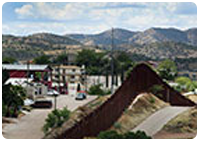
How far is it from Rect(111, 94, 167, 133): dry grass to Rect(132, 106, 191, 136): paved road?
3.1 inches

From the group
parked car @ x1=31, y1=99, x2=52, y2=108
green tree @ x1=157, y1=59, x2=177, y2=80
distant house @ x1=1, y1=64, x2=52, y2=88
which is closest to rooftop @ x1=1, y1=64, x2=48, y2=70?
distant house @ x1=1, y1=64, x2=52, y2=88

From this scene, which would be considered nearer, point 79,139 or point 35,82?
point 79,139

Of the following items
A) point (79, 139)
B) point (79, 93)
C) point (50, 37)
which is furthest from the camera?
point (79, 93)

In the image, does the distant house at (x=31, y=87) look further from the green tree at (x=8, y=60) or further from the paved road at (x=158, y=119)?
the paved road at (x=158, y=119)

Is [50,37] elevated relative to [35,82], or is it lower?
elevated

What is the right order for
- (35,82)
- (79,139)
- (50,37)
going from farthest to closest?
1. (50,37)
2. (35,82)
3. (79,139)

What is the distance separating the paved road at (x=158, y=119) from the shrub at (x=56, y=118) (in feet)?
2.95

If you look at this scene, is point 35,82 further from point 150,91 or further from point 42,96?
point 150,91

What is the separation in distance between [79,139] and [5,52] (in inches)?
65.0

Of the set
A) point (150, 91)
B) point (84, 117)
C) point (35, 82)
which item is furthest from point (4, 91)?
point (150, 91)

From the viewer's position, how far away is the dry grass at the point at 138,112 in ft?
16.6

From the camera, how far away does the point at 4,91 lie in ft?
15.4

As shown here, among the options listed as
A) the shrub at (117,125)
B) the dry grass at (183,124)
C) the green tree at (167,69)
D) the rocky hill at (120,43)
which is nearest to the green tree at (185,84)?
the green tree at (167,69)

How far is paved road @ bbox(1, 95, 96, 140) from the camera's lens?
458 centimetres
